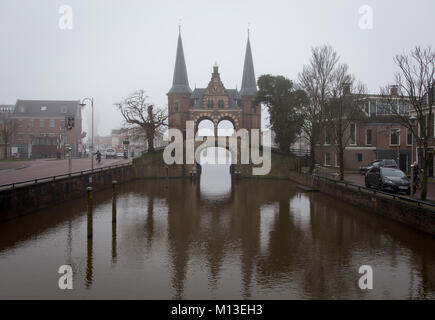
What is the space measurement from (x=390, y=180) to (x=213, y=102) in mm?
40966

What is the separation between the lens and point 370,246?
1441cm

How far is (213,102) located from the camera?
5984 centimetres

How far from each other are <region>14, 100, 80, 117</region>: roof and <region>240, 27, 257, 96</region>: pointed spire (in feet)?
136

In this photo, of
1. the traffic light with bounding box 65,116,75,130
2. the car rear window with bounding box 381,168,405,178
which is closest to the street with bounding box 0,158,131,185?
the traffic light with bounding box 65,116,75,130

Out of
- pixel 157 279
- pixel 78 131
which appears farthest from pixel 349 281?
pixel 78 131

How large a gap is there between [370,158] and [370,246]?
3417cm

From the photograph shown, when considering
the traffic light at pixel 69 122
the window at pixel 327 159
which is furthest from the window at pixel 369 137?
the traffic light at pixel 69 122

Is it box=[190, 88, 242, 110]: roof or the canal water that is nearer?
the canal water

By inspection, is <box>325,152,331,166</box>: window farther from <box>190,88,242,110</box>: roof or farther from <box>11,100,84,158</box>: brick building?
<box>11,100,84,158</box>: brick building

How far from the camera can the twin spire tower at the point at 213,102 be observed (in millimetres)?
59844

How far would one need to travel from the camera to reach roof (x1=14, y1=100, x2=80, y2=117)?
7750 cm

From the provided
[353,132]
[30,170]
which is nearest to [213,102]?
[353,132]

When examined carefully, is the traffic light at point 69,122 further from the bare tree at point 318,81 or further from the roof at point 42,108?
the roof at point 42,108

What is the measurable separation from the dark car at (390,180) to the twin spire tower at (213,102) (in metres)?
37.8
